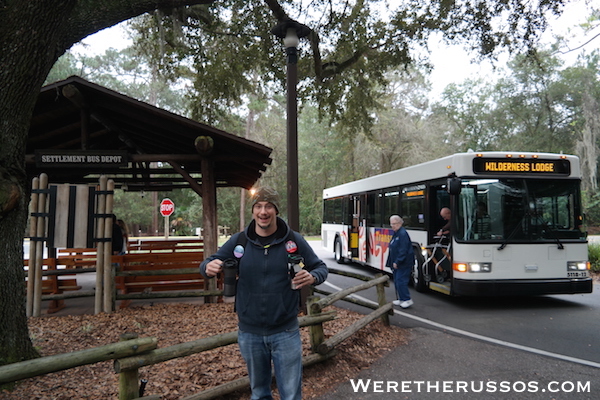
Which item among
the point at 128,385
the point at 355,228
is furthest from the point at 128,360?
the point at 355,228

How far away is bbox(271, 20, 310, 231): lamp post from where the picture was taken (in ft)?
23.3

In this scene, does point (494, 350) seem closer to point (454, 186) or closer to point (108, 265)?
point (454, 186)

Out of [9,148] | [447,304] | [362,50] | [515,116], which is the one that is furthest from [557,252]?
[515,116]

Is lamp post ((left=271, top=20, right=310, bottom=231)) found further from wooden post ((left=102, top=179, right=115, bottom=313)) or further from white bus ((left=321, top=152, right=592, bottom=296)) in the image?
wooden post ((left=102, top=179, right=115, bottom=313))

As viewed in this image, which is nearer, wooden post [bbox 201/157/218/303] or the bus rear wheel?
wooden post [bbox 201/157/218/303]

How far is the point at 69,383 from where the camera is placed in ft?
14.4

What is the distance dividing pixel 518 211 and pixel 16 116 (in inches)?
321

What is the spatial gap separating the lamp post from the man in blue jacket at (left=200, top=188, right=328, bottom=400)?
405 centimetres

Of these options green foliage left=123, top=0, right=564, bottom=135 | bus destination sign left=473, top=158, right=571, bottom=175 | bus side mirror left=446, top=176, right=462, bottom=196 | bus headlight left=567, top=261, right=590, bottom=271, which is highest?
green foliage left=123, top=0, right=564, bottom=135

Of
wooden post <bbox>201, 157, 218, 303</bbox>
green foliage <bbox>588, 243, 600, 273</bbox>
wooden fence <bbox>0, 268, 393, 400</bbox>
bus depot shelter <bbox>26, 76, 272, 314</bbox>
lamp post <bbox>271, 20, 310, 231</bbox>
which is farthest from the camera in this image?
green foliage <bbox>588, 243, 600, 273</bbox>

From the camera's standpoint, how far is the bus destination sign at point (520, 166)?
8.36 meters

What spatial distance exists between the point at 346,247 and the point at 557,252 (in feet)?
28.4

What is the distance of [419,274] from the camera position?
10.4 metres

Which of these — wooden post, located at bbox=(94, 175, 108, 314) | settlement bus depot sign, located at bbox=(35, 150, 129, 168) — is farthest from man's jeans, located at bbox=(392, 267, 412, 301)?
settlement bus depot sign, located at bbox=(35, 150, 129, 168)
